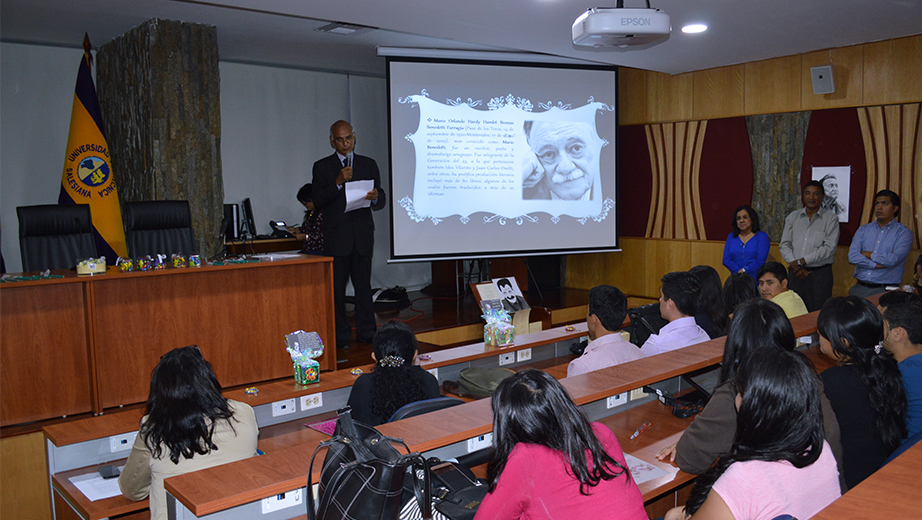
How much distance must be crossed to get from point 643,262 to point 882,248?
251 cm

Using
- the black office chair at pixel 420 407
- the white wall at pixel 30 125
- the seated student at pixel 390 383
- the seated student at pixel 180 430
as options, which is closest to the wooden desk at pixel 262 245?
the white wall at pixel 30 125

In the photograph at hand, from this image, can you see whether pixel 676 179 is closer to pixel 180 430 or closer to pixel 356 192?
pixel 356 192

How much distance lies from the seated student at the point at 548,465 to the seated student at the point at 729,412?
565 mm

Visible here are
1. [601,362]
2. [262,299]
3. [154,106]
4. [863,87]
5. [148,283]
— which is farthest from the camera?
[863,87]

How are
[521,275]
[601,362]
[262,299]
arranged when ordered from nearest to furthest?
[601,362]
[262,299]
[521,275]

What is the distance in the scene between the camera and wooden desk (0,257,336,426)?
11.0ft

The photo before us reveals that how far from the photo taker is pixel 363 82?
7.98 metres

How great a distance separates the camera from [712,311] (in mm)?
3590

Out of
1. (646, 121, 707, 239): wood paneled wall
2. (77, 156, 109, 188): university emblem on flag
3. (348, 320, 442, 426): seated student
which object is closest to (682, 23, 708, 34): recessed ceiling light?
(646, 121, 707, 239): wood paneled wall

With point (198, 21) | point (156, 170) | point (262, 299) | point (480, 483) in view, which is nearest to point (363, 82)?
point (198, 21)

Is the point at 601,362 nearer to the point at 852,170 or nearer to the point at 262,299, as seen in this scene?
the point at 262,299

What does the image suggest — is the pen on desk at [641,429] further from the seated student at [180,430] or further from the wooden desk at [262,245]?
the wooden desk at [262,245]

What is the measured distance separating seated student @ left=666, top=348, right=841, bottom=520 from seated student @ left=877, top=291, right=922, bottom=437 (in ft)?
3.12

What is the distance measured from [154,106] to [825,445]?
5057 millimetres
